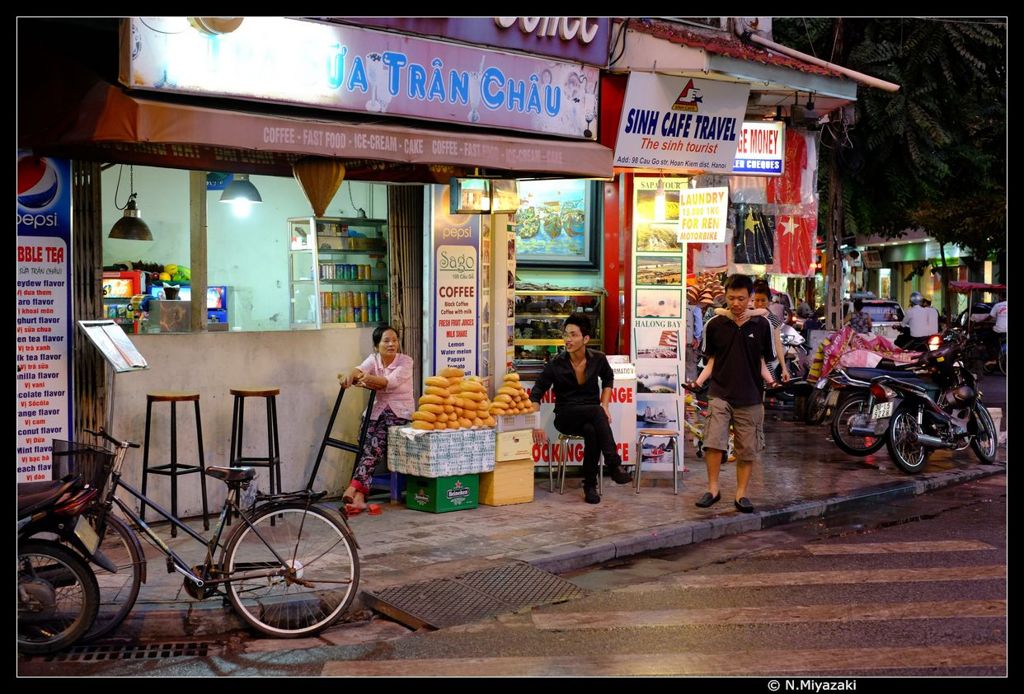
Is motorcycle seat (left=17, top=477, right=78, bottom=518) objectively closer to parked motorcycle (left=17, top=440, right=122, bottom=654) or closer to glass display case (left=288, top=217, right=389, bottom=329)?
parked motorcycle (left=17, top=440, right=122, bottom=654)

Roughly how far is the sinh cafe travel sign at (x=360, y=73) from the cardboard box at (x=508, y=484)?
3165 mm

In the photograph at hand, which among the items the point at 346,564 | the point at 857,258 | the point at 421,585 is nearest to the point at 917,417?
the point at 421,585

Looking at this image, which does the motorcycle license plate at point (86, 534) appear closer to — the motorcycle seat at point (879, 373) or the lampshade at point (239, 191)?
the lampshade at point (239, 191)

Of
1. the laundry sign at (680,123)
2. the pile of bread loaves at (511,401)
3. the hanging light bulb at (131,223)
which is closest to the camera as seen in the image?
the hanging light bulb at (131,223)

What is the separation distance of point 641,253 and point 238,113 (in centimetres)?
510

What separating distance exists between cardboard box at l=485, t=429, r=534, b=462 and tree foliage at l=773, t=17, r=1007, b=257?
10.00 m

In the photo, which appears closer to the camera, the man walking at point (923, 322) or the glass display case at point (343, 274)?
the glass display case at point (343, 274)

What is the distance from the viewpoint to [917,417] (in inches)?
485

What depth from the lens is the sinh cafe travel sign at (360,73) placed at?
7.84m

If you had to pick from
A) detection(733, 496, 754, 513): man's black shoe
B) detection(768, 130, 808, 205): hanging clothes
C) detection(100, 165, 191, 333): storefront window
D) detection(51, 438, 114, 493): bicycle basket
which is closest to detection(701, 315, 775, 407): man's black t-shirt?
detection(733, 496, 754, 513): man's black shoe

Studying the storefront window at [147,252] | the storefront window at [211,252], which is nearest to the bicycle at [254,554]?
the storefront window at [211,252]

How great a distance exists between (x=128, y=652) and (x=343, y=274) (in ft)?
17.0

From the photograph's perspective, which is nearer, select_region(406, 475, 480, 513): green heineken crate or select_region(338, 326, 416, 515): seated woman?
select_region(406, 475, 480, 513): green heineken crate

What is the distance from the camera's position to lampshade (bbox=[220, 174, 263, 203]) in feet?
32.4
